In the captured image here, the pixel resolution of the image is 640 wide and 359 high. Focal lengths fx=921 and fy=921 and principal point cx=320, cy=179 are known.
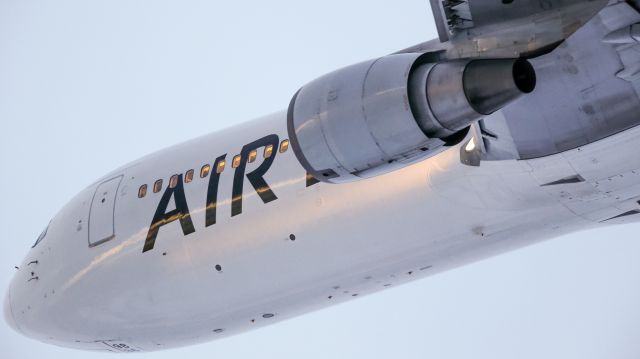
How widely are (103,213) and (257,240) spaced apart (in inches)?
117

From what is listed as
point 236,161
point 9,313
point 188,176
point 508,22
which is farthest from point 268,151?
point 9,313

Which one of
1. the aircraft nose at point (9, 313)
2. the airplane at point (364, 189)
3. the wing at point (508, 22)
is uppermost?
the wing at point (508, 22)

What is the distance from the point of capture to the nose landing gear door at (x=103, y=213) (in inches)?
546

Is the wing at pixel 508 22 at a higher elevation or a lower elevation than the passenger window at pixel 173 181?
higher

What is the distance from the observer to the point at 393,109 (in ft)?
28.9

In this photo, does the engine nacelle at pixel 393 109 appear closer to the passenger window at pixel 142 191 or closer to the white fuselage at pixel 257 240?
the white fuselage at pixel 257 240

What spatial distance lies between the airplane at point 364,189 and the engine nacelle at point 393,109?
2 centimetres

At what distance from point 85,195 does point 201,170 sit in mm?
2765

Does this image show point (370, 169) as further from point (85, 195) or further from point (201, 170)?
point (85, 195)

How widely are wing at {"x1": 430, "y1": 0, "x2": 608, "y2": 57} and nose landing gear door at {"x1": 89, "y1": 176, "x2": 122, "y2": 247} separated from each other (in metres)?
6.73

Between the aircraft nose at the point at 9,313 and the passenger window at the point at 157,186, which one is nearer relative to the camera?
the passenger window at the point at 157,186

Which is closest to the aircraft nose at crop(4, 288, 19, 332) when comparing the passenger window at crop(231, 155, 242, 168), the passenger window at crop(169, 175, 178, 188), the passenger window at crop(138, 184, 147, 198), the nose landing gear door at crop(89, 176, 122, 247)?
the nose landing gear door at crop(89, 176, 122, 247)

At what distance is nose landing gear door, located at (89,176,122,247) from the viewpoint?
45.5ft

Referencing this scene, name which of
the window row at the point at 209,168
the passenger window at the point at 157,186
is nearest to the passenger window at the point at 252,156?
the window row at the point at 209,168
